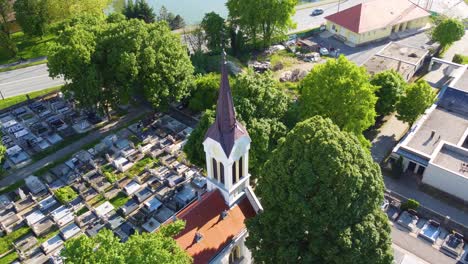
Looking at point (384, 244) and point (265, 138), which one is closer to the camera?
point (384, 244)

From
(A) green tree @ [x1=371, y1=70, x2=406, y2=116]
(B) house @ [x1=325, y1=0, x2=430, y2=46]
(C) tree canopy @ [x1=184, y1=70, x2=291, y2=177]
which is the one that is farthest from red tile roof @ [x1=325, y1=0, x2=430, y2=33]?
(C) tree canopy @ [x1=184, y1=70, x2=291, y2=177]

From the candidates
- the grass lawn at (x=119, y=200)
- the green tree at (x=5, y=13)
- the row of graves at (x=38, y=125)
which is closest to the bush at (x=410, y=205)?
the grass lawn at (x=119, y=200)

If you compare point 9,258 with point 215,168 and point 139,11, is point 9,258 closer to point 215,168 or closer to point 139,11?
point 215,168

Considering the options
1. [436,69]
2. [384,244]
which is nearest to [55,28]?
[384,244]

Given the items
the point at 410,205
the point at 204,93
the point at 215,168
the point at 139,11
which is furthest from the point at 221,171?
the point at 139,11

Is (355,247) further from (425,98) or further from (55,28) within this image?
(55,28)

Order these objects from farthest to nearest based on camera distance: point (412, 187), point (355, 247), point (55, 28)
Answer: point (55, 28), point (412, 187), point (355, 247)

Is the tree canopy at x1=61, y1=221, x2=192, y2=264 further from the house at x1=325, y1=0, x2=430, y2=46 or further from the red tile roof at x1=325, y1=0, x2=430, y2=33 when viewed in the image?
the red tile roof at x1=325, y1=0, x2=430, y2=33
